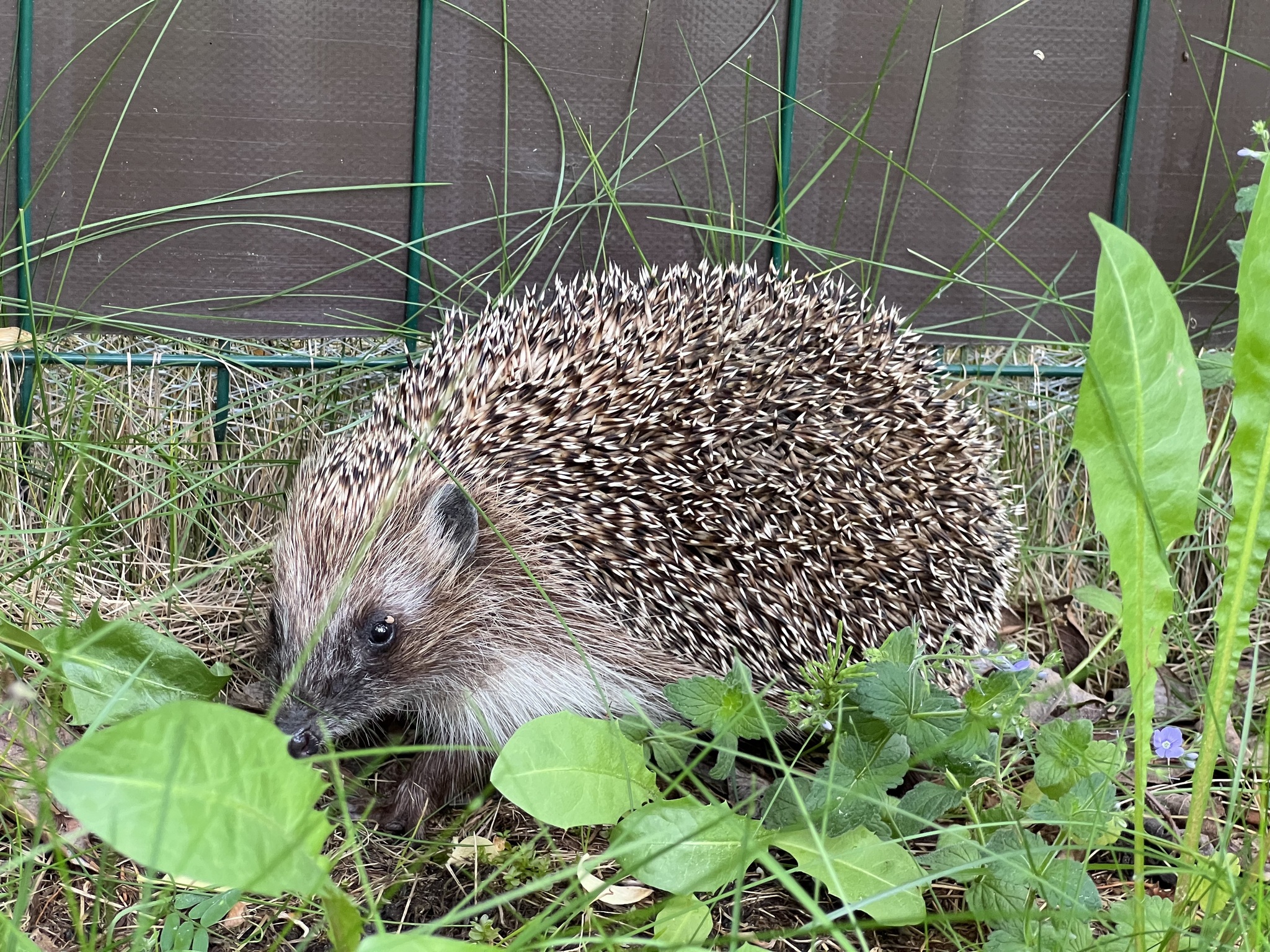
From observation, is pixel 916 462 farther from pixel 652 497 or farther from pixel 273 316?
pixel 273 316

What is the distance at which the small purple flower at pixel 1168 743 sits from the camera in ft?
10.7

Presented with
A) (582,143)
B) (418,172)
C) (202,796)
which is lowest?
(202,796)

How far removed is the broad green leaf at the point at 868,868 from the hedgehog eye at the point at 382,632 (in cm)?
147

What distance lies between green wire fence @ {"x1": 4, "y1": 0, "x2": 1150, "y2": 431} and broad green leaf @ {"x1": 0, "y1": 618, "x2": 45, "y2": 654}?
48.5 inches

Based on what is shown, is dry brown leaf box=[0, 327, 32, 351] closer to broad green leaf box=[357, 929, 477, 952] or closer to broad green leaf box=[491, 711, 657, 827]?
broad green leaf box=[491, 711, 657, 827]

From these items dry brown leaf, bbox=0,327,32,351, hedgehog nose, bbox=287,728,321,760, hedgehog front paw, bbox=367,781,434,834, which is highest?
dry brown leaf, bbox=0,327,32,351

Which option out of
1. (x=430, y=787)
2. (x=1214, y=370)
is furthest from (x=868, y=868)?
(x=1214, y=370)

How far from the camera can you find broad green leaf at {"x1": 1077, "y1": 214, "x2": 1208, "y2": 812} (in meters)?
2.42

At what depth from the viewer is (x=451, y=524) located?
3789mm

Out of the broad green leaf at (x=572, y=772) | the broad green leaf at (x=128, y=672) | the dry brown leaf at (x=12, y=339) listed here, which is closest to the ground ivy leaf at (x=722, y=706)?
the broad green leaf at (x=572, y=772)

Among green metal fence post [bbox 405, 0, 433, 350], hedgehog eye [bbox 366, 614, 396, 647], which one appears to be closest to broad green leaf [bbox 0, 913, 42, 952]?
hedgehog eye [bbox 366, 614, 396, 647]

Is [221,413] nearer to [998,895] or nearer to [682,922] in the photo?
[682,922]

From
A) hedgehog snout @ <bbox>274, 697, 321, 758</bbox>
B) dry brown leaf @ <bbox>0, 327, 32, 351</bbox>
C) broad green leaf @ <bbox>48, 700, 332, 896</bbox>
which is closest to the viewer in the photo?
broad green leaf @ <bbox>48, 700, 332, 896</bbox>

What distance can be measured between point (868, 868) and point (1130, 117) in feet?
12.0
